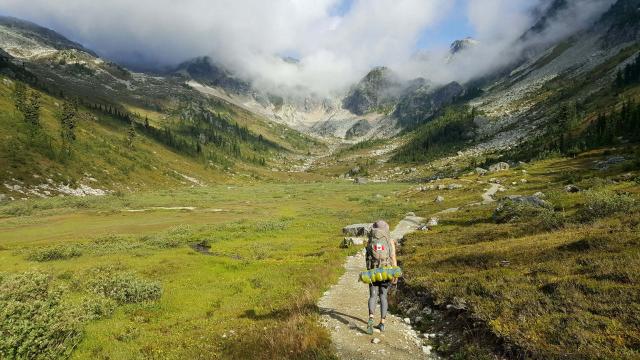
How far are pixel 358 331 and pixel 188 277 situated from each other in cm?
2022

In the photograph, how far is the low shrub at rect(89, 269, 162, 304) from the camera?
24.4m

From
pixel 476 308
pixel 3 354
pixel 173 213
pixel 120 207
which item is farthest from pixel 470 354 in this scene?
pixel 120 207

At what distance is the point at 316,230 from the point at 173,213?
37607 mm

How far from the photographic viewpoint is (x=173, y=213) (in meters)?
84.2

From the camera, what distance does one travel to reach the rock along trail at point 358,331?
13.9 m

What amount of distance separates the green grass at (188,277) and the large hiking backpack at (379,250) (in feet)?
11.4

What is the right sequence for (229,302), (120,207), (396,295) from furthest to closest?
1. (120,207)
2. (229,302)
3. (396,295)

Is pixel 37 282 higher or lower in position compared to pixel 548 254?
lower

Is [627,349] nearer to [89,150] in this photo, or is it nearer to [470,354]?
[470,354]

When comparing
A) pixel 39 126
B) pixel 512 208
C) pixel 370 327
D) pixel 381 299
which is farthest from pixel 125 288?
pixel 39 126

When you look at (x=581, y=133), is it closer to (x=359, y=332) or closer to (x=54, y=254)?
(x=359, y=332)

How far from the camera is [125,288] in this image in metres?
25.1

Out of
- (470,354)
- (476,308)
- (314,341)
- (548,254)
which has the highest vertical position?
(548,254)

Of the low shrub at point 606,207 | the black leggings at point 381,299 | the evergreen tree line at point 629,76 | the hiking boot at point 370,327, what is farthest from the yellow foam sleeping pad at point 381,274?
the evergreen tree line at point 629,76
